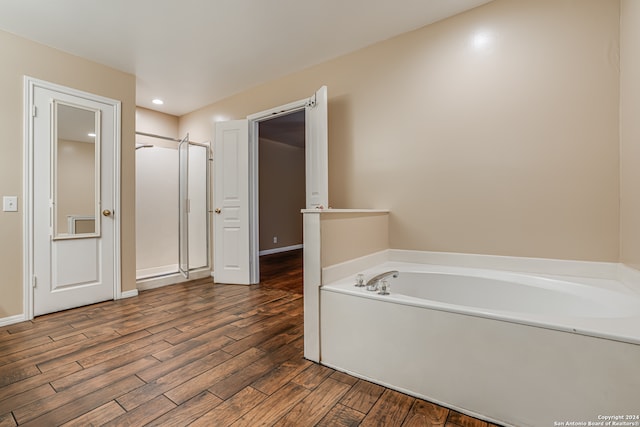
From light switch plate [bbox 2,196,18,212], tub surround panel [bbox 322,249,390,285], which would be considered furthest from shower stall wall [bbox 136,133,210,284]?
tub surround panel [bbox 322,249,390,285]

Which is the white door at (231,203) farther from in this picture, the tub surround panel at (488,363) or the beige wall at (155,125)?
the tub surround panel at (488,363)

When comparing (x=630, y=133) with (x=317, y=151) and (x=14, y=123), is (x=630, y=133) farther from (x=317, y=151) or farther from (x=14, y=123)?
(x=14, y=123)

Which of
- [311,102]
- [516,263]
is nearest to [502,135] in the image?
[516,263]

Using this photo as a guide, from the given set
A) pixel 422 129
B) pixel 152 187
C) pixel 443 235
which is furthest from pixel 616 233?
pixel 152 187

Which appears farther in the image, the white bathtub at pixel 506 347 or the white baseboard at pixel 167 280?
the white baseboard at pixel 167 280

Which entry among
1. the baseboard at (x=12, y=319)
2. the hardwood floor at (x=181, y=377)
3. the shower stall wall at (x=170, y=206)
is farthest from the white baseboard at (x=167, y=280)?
the baseboard at (x=12, y=319)

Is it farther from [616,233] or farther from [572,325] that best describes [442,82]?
[572,325]

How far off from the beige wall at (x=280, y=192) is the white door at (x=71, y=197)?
10.2 ft

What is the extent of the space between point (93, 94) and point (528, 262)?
419 centimetres

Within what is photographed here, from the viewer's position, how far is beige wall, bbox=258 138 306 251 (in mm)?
5961

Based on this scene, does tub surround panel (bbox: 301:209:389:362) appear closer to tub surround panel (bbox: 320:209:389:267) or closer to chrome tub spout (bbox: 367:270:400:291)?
tub surround panel (bbox: 320:209:389:267)

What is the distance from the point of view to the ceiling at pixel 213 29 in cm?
213

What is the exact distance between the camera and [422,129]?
2.43 metres

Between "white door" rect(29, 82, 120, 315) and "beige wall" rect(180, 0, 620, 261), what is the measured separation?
2.43m
